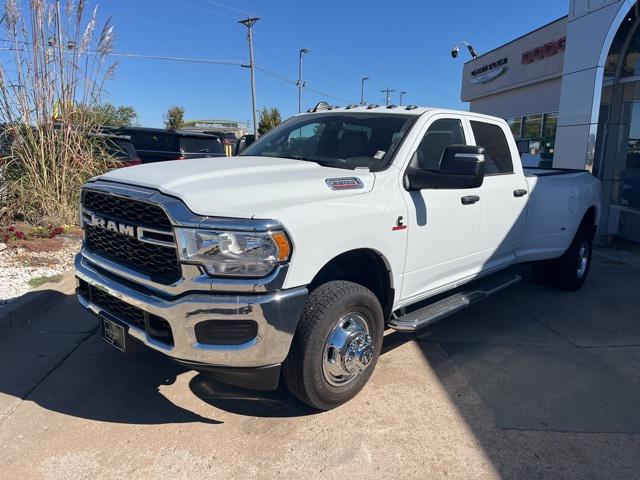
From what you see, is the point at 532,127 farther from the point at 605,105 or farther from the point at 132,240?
the point at 132,240

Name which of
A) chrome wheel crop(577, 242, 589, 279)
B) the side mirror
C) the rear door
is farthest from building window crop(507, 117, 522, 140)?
the side mirror

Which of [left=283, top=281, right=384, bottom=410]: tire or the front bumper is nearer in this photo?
the front bumper

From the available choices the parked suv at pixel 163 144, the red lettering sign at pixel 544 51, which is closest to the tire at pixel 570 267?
the parked suv at pixel 163 144

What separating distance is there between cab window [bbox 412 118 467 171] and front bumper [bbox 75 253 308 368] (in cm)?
160

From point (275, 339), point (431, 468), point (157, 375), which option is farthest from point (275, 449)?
point (157, 375)

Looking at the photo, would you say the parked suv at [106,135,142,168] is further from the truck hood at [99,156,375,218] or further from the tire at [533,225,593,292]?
the tire at [533,225,593,292]

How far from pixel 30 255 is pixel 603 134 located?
9416 mm

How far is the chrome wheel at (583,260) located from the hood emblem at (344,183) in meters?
3.99

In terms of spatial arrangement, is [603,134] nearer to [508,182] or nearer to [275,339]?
[508,182]

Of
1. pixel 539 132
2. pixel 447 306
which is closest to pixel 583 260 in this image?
pixel 447 306

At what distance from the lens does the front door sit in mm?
3566

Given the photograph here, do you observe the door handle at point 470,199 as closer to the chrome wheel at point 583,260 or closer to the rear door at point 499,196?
the rear door at point 499,196

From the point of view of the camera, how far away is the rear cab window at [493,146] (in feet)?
14.7

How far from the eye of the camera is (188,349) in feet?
8.69
